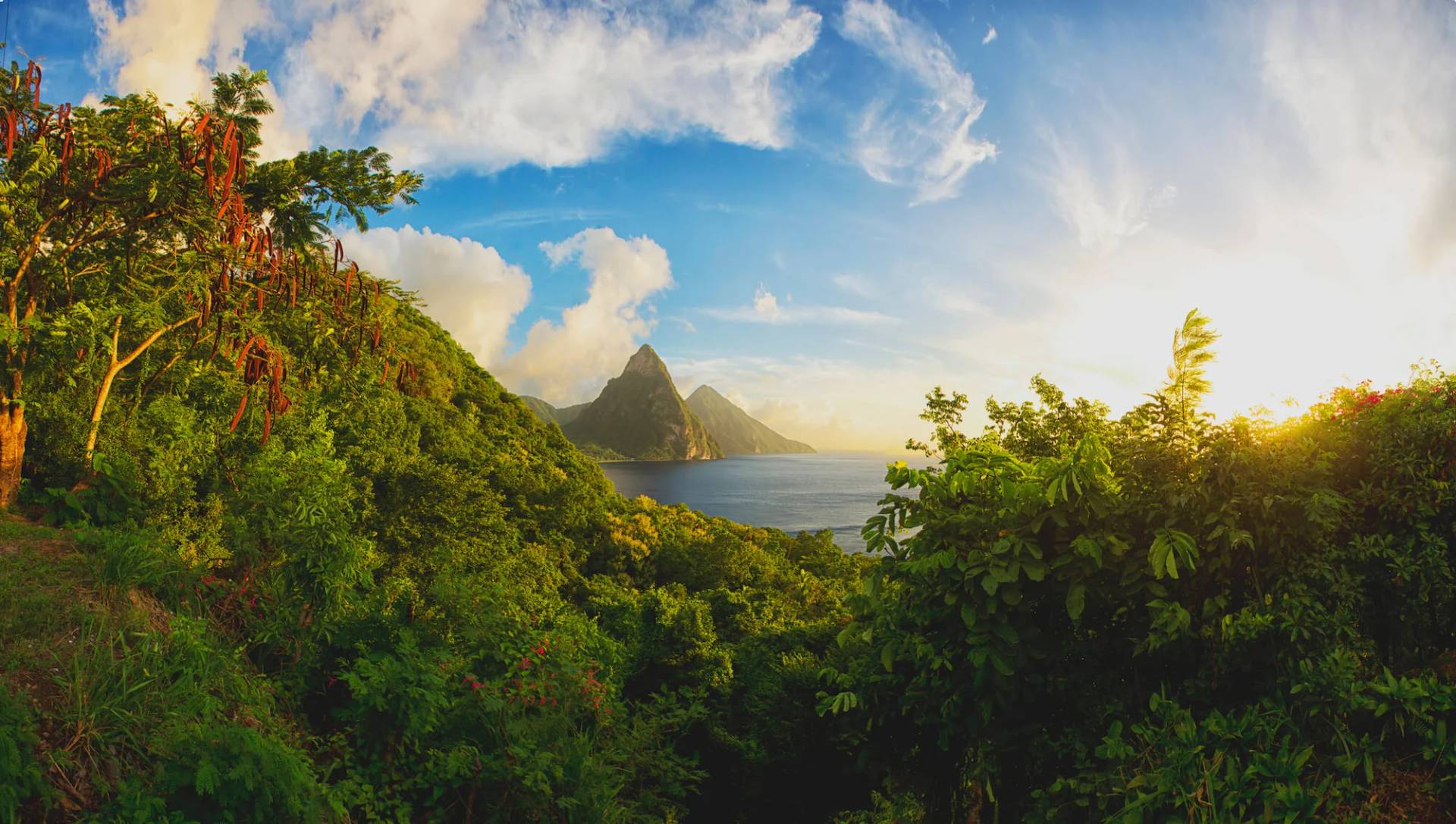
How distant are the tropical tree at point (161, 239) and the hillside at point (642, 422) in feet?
519

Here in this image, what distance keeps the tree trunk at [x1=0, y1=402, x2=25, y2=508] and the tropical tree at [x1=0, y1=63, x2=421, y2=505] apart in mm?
23

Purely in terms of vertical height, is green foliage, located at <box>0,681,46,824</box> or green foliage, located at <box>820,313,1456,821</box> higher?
green foliage, located at <box>820,313,1456,821</box>

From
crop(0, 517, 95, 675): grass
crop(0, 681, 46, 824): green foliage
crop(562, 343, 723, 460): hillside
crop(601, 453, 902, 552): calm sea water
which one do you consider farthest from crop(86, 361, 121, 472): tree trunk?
crop(562, 343, 723, 460): hillside

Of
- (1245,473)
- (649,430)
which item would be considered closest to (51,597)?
(1245,473)

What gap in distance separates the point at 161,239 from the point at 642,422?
172531 mm

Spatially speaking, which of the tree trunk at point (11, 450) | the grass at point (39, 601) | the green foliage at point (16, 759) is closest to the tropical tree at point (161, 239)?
the tree trunk at point (11, 450)

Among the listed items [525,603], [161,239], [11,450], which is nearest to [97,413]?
[11,450]

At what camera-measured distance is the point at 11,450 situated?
906 centimetres

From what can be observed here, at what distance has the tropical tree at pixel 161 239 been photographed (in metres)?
8.30

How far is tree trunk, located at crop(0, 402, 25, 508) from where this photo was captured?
29.3 feet

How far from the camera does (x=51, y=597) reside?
5.02m

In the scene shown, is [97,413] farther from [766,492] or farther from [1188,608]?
[766,492]

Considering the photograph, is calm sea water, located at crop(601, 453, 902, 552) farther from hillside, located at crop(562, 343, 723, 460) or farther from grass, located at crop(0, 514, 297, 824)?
grass, located at crop(0, 514, 297, 824)

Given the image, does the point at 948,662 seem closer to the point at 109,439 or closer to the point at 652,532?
the point at 109,439
